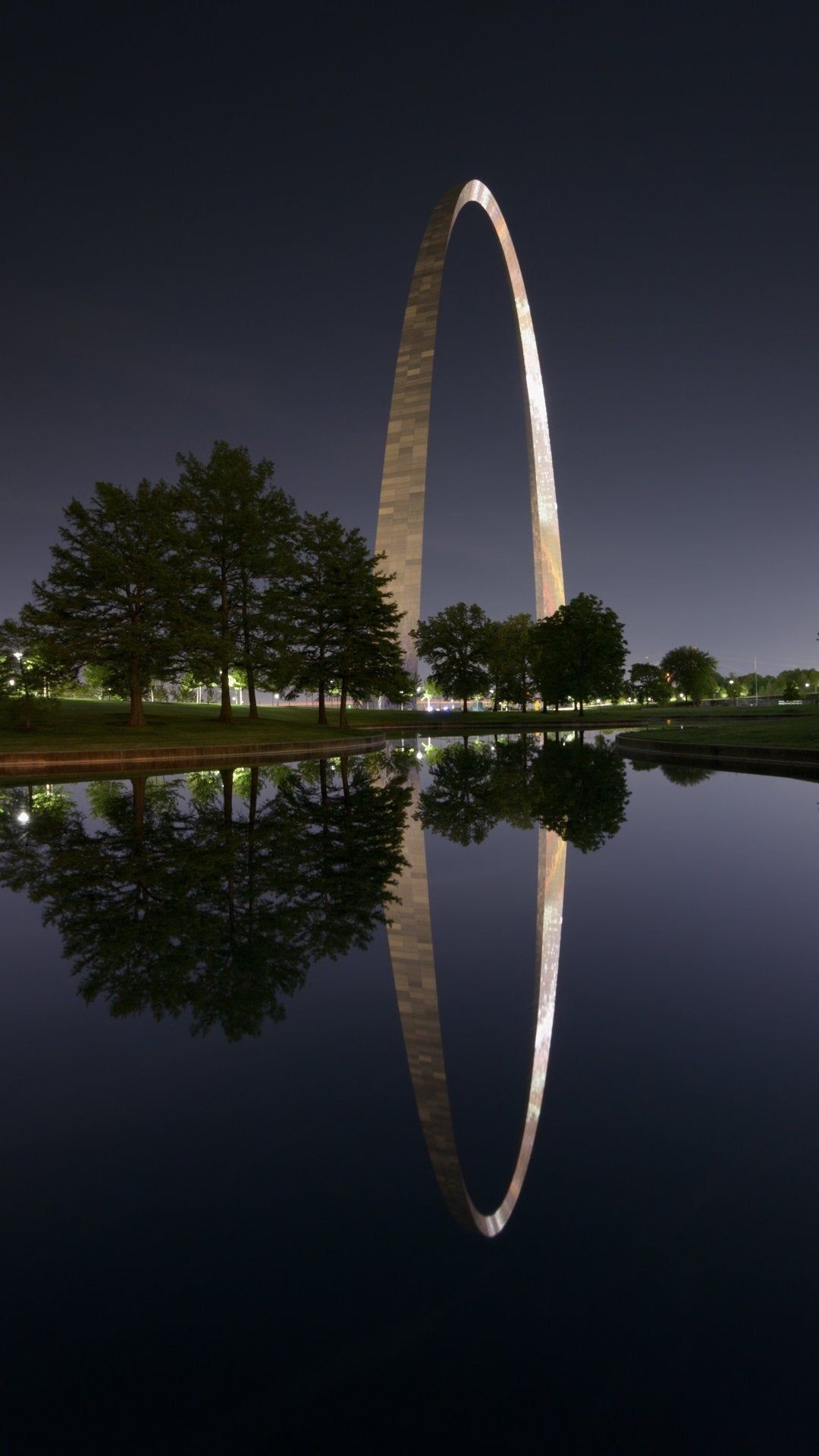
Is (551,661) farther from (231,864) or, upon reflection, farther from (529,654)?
(231,864)

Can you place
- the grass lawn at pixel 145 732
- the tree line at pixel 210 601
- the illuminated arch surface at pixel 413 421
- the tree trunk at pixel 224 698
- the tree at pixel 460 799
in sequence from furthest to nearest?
the illuminated arch surface at pixel 413 421 < the tree trunk at pixel 224 698 < the tree line at pixel 210 601 < the grass lawn at pixel 145 732 < the tree at pixel 460 799

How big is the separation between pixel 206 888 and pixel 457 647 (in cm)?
5545

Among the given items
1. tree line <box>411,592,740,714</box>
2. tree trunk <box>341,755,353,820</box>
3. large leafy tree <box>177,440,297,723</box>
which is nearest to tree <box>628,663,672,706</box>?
tree line <box>411,592,740,714</box>

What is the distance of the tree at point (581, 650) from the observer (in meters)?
54.8

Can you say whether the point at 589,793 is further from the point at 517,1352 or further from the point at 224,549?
the point at 224,549

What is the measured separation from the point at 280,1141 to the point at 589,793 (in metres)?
12.2

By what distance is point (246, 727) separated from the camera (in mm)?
32750

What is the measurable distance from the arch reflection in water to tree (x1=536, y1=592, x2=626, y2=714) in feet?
158

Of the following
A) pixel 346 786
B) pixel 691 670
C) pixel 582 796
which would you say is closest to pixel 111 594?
pixel 346 786

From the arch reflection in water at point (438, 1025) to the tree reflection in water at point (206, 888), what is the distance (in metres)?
0.30

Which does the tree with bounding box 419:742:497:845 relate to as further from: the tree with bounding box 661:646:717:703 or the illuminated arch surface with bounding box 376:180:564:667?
the tree with bounding box 661:646:717:703

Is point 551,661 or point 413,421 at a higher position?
point 413,421

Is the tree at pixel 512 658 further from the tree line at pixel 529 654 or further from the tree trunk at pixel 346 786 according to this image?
the tree trunk at pixel 346 786

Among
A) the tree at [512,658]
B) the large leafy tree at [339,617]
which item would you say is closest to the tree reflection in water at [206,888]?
the large leafy tree at [339,617]
